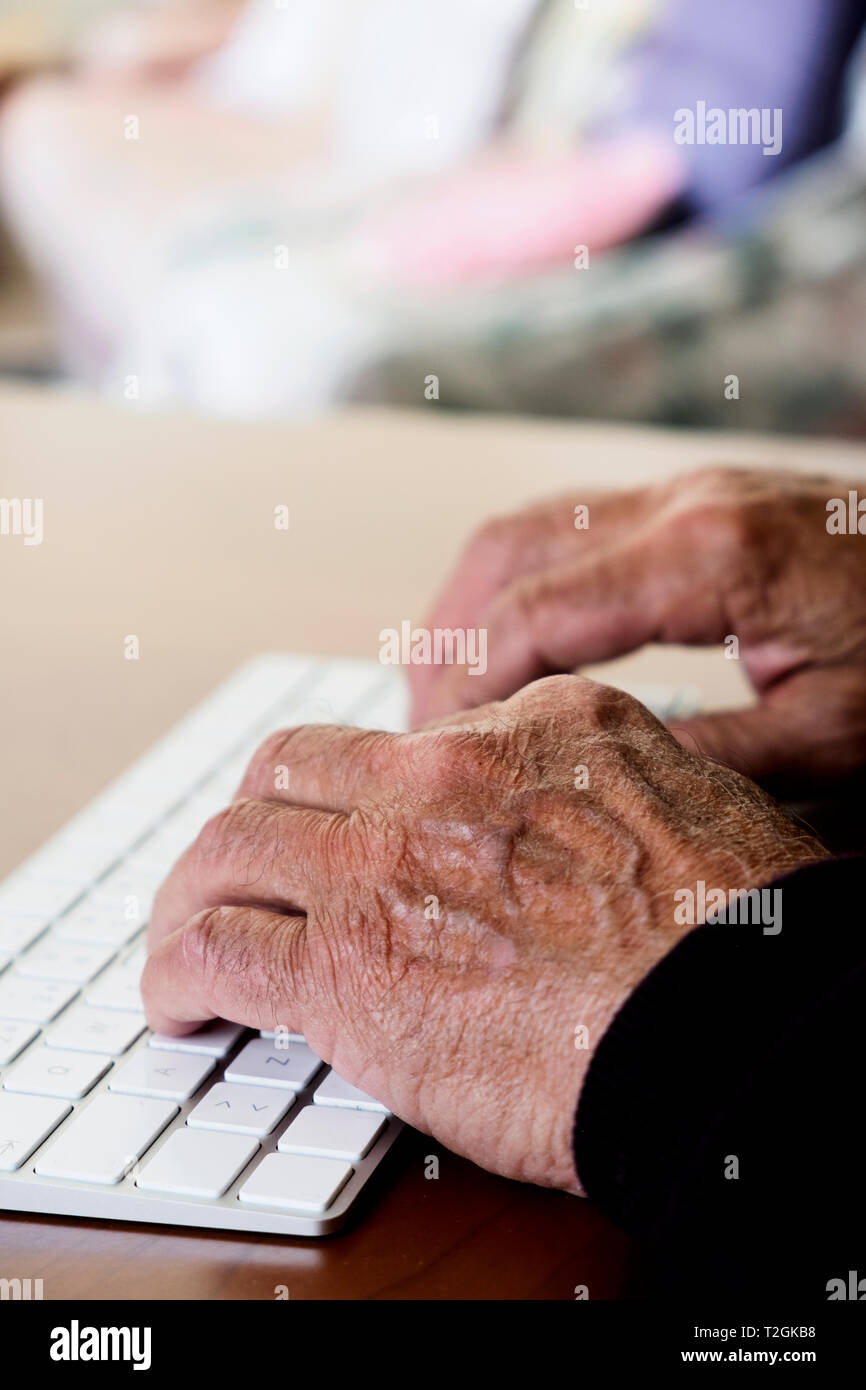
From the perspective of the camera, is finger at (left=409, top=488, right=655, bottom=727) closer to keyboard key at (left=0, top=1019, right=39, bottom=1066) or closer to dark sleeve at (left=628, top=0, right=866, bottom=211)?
keyboard key at (left=0, top=1019, right=39, bottom=1066)

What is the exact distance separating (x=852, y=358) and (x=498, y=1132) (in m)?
2.30

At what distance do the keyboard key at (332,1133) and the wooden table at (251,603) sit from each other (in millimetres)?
17

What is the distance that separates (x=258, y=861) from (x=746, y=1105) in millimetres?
206

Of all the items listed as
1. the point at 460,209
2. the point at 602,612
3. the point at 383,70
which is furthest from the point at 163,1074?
the point at 383,70

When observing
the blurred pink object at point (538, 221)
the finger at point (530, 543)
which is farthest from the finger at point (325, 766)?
the blurred pink object at point (538, 221)

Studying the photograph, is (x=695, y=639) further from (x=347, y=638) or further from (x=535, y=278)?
(x=535, y=278)

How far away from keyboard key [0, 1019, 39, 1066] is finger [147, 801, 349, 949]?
0.06 metres

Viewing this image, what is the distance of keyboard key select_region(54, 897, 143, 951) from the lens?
0.62m

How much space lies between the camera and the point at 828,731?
2.49 feet

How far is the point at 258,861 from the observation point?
56cm

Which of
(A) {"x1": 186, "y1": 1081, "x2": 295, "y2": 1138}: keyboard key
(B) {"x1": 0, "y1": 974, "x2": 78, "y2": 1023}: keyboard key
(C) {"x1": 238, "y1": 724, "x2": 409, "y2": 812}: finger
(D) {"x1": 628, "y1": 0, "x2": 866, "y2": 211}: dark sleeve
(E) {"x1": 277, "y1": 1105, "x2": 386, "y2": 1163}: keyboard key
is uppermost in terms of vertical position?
(D) {"x1": 628, "y1": 0, "x2": 866, "y2": 211}: dark sleeve

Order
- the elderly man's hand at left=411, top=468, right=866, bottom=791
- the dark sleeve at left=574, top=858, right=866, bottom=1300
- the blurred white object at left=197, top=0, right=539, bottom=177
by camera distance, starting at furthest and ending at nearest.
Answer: the blurred white object at left=197, top=0, right=539, bottom=177
the elderly man's hand at left=411, top=468, right=866, bottom=791
the dark sleeve at left=574, top=858, right=866, bottom=1300

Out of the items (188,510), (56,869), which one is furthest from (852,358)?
(56,869)

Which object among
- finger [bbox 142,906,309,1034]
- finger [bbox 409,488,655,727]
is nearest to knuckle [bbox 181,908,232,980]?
finger [bbox 142,906,309,1034]
